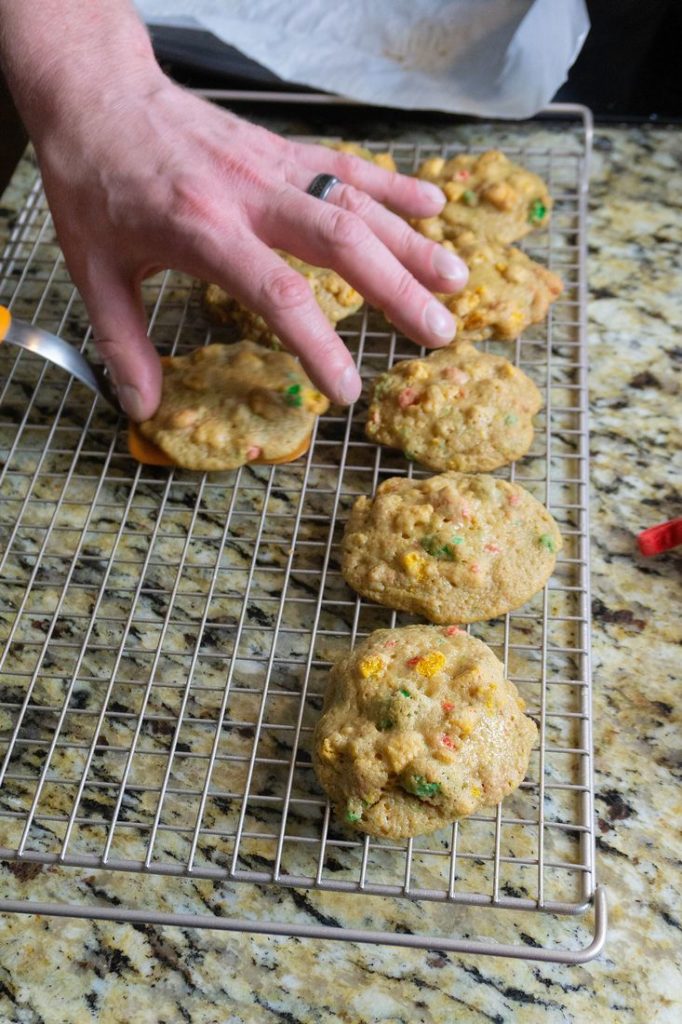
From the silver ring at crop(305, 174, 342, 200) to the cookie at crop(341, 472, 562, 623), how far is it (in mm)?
377

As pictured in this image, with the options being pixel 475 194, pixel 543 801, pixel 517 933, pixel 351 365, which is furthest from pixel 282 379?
pixel 517 933

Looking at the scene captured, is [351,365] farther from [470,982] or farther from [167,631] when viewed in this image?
[470,982]

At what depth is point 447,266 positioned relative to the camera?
4.24 ft

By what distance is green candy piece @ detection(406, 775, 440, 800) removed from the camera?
990 mm

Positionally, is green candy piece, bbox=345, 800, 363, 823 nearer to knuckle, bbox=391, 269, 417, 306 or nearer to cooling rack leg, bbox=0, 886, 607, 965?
cooling rack leg, bbox=0, 886, 607, 965

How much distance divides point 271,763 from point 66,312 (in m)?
0.76

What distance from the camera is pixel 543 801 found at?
3.48ft

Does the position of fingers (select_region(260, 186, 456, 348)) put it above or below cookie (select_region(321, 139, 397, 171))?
above

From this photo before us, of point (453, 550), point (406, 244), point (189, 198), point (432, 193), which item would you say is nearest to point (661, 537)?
point (453, 550)

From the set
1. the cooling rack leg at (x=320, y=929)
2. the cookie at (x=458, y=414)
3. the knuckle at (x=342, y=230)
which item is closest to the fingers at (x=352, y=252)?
the knuckle at (x=342, y=230)

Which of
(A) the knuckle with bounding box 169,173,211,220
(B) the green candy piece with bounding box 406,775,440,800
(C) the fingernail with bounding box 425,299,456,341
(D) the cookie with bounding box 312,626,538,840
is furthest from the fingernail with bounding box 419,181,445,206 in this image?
(B) the green candy piece with bounding box 406,775,440,800

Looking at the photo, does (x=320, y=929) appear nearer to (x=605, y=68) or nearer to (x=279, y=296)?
(x=279, y=296)

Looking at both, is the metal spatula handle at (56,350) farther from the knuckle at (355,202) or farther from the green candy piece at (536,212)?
the green candy piece at (536,212)

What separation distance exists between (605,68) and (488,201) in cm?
32
